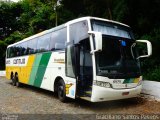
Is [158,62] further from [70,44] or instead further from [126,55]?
[70,44]

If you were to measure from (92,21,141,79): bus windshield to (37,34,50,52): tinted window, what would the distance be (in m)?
3.86

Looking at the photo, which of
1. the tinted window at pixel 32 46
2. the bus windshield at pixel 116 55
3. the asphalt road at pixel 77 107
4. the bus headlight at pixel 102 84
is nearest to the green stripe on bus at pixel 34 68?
the tinted window at pixel 32 46

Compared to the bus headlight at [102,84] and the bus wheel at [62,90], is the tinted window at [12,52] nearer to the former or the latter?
the bus wheel at [62,90]

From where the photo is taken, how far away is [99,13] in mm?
18672

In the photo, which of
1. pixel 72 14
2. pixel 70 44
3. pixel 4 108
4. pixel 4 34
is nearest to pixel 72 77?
pixel 70 44

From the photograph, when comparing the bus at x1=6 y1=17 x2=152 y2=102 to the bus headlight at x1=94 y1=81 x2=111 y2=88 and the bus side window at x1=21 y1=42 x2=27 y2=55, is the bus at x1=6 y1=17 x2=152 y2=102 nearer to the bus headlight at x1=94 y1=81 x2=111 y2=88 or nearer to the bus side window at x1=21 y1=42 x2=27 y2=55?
the bus headlight at x1=94 y1=81 x2=111 y2=88

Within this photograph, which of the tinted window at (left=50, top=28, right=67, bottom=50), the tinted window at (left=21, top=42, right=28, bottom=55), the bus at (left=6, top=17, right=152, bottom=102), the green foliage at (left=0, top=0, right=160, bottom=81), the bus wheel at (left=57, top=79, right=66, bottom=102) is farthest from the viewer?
the tinted window at (left=21, top=42, right=28, bottom=55)

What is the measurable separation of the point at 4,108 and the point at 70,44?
11.5 ft

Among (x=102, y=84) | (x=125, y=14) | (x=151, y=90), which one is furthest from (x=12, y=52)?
(x=102, y=84)

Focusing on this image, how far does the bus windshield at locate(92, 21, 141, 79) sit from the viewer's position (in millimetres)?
9203

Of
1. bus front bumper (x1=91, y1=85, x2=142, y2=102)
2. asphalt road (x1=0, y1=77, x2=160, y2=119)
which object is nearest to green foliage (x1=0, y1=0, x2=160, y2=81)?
asphalt road (x1=0, y1=77, x2=160, y2=119)

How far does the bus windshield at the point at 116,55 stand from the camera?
9.20m

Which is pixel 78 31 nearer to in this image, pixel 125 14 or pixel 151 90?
pixel 151 90

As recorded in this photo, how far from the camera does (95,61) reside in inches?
359
